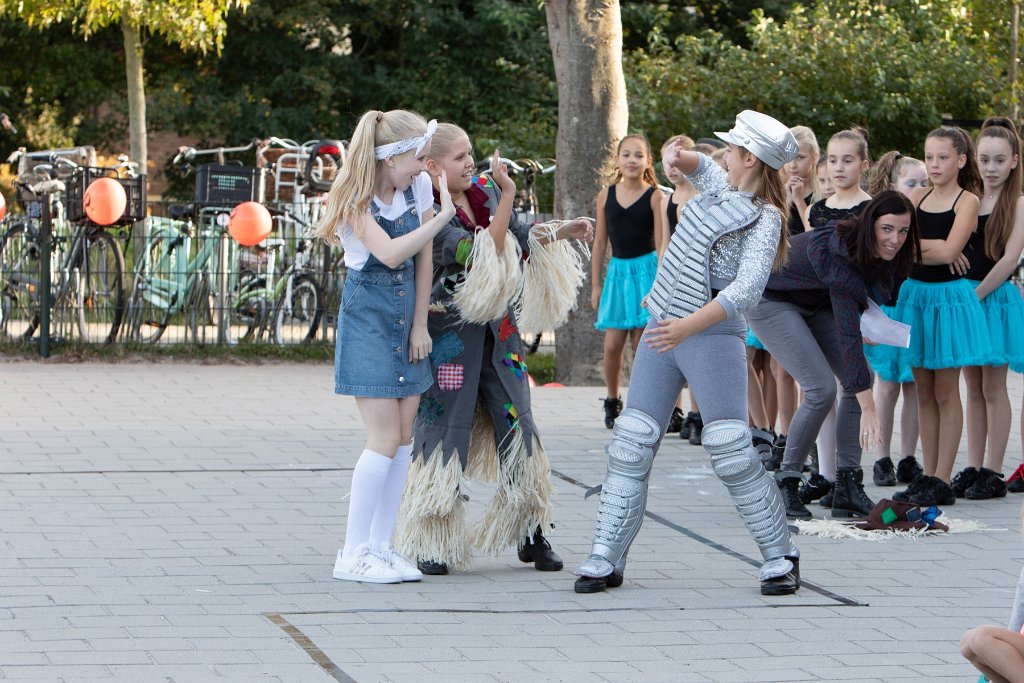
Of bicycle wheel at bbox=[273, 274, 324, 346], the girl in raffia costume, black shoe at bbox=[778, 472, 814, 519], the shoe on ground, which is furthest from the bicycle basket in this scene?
the girl in raffia costume

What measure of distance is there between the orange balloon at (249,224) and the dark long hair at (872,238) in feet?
21.2

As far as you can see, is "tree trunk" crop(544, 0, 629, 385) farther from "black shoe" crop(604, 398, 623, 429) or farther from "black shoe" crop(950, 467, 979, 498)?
"black shoe" crop(950, 467, 979, 498)

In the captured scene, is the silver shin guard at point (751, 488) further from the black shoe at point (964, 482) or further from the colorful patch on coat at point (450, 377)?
the black shoe at point (964, 482)

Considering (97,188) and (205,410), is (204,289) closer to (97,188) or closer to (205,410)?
(97,188)

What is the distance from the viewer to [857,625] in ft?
17.5

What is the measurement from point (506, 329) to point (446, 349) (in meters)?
0.28

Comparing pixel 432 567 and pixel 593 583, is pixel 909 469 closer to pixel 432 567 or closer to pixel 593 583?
pixel 593 583

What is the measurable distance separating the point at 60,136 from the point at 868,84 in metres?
15.9

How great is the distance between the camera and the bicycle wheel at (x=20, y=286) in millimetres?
12797

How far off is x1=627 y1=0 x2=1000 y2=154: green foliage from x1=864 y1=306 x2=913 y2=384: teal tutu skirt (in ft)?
31.5

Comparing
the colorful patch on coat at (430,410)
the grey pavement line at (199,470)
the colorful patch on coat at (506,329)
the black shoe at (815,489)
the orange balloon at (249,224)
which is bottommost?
the grey pavement line at (199,470)

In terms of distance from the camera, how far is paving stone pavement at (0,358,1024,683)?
15.8 ft

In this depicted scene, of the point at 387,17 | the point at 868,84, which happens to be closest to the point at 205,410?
the point at 868,84

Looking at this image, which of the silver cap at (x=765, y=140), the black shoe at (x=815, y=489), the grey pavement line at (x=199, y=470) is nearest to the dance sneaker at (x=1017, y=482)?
the black shoe at (x=815, y=489)
